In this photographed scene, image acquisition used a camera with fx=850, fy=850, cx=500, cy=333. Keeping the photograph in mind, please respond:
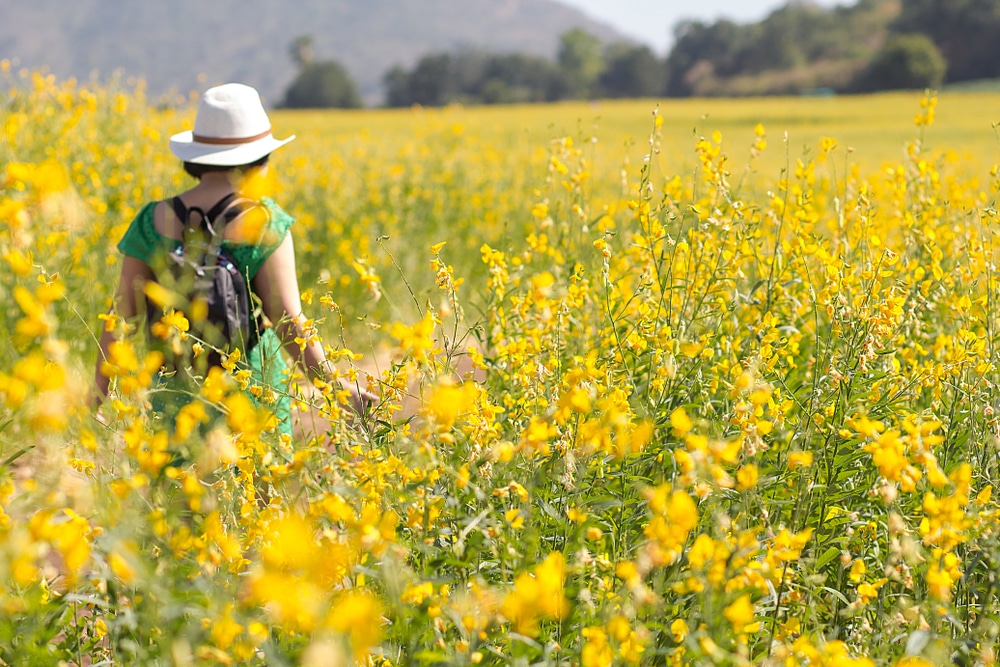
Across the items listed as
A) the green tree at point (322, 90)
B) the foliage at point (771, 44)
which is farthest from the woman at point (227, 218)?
the green tree at point (322, 90)

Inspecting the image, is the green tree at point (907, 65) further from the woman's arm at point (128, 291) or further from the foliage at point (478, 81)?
the woman's arm at point (128, 291)

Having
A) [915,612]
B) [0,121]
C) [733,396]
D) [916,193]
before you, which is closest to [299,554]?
[915,612]

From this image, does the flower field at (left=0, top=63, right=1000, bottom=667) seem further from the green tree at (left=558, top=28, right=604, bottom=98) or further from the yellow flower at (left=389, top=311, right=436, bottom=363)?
the green tree at (left=558, top=28, right=604, bottom=98)

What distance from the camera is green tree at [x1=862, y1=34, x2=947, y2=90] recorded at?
165 ft

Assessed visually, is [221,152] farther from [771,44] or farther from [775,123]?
[771,44]

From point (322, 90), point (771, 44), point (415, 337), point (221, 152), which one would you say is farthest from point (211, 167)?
point (322, 90)

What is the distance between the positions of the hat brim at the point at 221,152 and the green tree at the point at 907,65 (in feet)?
180

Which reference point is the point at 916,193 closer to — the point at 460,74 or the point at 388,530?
the point at 388,530

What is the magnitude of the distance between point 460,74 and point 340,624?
88.7 metres

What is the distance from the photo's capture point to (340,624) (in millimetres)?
A: 979

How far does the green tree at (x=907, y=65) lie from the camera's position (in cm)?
5034

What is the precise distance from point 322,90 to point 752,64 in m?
40.2

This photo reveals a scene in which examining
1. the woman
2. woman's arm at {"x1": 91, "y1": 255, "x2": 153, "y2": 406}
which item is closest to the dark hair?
the woman

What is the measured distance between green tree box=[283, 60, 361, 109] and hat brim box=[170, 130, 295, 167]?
81.4 m
